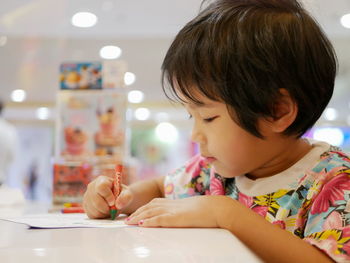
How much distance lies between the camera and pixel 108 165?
181 cm

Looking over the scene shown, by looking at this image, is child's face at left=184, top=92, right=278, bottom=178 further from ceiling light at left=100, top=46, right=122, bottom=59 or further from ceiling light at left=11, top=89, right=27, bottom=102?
ceiling light at left=11, top=89, right=27, bottom=102

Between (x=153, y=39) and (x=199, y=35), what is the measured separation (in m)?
3.30

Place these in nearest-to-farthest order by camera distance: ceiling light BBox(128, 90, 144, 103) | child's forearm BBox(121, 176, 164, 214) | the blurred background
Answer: child's forearm BBox(121, 176, 164, 214) → the blurred background → ceiling light BBox(128, 90, 144, 103)

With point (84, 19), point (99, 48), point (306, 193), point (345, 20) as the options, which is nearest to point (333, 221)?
point (306, 193)

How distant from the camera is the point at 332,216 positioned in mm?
602

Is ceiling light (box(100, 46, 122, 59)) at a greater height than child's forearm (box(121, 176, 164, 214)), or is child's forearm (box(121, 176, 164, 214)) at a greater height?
ceiling light (box(100, 46, 122, 59))

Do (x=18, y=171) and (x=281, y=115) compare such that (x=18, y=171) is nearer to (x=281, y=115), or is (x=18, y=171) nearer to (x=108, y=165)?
(x=108, y=165)

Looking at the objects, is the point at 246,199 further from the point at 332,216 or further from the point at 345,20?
the point at 345,20

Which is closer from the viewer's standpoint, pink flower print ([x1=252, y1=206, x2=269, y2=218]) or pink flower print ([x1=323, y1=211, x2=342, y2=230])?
pink flower print ([x1=323, y1=211, x2=342, y2=230])

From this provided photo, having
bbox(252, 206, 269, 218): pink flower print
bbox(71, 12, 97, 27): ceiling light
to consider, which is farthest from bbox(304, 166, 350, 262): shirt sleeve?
bbox(71, 12, 97, 27): ceiling light

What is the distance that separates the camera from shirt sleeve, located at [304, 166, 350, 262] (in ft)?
1.83

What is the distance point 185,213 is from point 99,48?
383cm

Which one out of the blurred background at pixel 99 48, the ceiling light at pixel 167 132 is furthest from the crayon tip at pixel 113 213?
the ceiling light at pixel 167 132

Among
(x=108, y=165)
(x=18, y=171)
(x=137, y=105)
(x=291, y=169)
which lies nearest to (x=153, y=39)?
(x=108, y=165)
